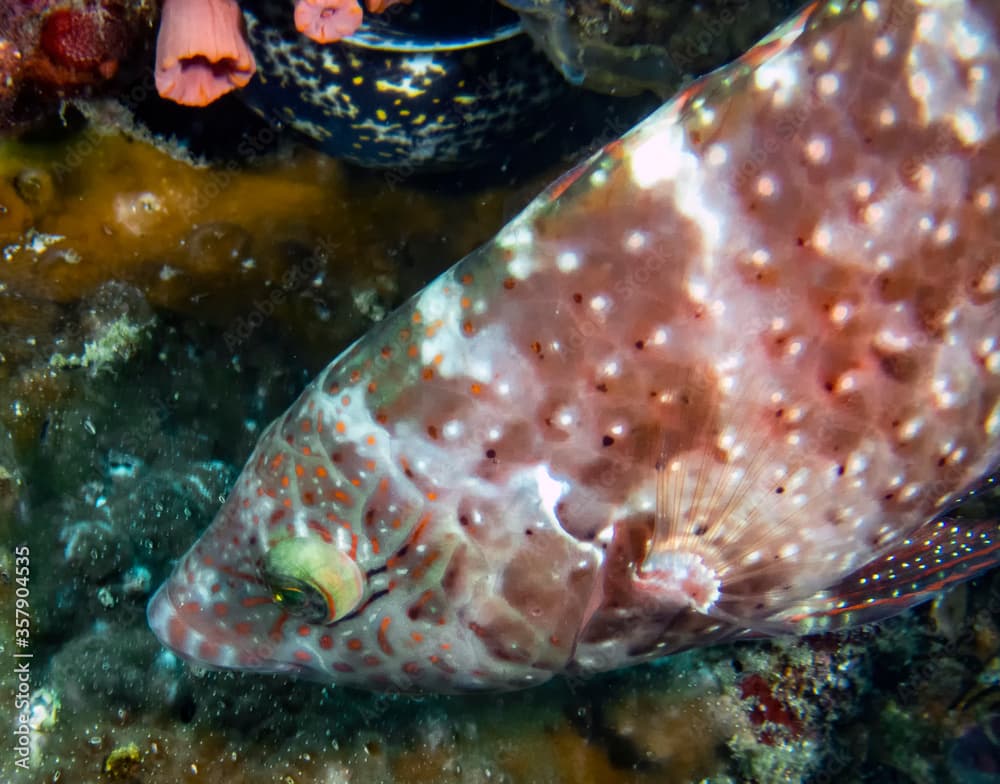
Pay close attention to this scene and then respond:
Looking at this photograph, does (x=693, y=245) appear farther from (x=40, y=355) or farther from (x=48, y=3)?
(x=40, y=355)

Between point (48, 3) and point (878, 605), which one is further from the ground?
point (878, 605)

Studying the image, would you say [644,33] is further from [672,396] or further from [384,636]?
[384,636]

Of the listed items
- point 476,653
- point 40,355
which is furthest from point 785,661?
point 40,355

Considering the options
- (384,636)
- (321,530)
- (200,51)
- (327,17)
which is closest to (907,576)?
(384,636)

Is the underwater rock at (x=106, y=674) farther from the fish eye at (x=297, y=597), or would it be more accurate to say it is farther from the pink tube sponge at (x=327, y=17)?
the pink tube sponge at (x=327, y=17)

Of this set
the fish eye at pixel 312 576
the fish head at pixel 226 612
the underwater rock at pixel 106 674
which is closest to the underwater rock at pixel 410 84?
the fish head at pixel 226 612
